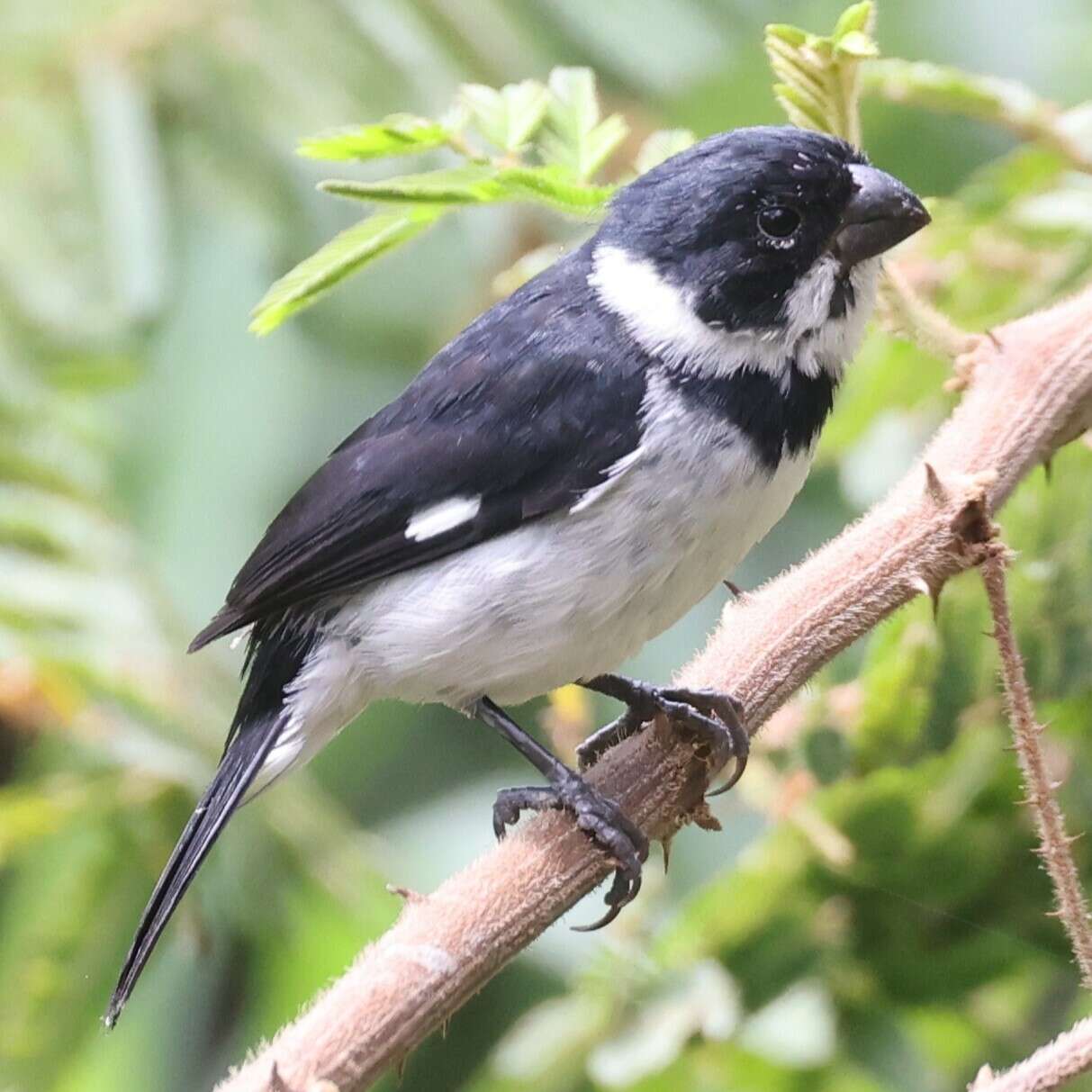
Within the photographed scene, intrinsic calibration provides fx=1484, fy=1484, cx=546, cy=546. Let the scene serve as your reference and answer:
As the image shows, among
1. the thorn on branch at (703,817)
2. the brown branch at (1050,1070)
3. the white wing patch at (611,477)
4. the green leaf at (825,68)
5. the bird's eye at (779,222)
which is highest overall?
the green leaf at (825,68)

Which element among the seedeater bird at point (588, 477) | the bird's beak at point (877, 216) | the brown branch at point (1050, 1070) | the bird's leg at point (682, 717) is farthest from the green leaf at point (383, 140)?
the brown branch at point (1050, 1070)

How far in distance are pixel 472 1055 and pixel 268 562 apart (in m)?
0.84

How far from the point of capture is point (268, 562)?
1.19m

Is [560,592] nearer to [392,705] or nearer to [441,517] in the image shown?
[441,517]

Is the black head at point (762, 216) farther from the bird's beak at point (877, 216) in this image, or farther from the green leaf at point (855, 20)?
the green leaf at point (855, 20)

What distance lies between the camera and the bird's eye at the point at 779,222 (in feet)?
3.65

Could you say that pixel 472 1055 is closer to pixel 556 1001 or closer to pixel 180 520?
pixel 556 1001

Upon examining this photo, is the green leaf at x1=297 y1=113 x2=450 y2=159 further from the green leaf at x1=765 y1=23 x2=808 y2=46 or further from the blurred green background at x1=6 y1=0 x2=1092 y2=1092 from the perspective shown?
the blurred green background at x1=6 y1=0 x2=1092 y2=1092

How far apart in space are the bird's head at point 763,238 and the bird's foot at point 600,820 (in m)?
0.35

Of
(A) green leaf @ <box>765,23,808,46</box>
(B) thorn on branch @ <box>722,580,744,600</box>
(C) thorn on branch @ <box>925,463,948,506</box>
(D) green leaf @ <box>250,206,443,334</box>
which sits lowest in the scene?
(B) thorn on branch @ <box>722,580,744,600</box>

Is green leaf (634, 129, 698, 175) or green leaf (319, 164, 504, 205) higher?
green leaf (319, 164, 504, 205)

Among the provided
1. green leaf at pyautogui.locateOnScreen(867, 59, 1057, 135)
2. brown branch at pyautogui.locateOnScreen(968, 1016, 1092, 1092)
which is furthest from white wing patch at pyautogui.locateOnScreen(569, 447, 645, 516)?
brown branch at pyautogui.locateOnScreen(968, 1016, 1092, 1092)

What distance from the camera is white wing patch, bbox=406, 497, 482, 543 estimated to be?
1155 mm

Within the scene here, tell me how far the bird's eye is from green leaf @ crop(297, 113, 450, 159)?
0.82ft
